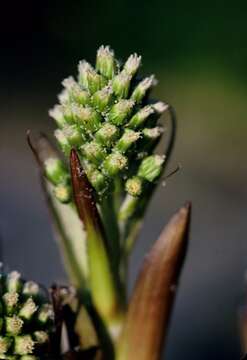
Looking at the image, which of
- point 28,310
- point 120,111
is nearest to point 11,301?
point 28,310

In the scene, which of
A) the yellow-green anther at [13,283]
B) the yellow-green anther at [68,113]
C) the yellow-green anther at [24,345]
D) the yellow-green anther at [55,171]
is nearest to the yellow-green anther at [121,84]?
the yellow-green anther at [68,113]

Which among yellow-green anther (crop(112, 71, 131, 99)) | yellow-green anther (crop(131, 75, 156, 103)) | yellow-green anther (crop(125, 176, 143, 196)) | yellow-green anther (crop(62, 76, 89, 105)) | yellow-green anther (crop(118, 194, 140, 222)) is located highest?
yellow-green anther (crop(62, 76, 89, 105))

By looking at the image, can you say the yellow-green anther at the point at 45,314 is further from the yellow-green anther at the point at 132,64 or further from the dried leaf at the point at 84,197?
the yellow-green anther at the point at 132,64

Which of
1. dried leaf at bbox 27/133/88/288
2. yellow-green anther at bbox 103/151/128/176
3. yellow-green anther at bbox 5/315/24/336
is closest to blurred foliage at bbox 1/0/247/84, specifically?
dried leaf at bbox 27/133/88/288

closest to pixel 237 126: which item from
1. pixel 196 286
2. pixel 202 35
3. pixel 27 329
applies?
pixel 202 35

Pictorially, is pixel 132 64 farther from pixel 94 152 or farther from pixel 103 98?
pixel 94 152

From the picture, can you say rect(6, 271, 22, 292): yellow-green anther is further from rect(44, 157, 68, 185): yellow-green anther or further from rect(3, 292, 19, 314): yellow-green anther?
rect(44, 157, 68, 185): yellow-green anther

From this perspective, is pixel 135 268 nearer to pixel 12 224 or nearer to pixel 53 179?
pixel 12 224
